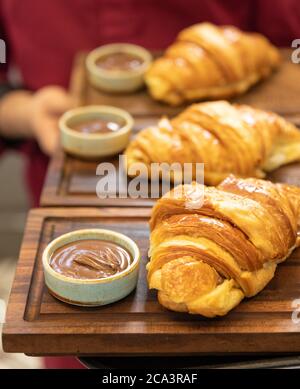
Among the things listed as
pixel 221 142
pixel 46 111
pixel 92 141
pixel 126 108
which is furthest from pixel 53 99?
pixel 221 142

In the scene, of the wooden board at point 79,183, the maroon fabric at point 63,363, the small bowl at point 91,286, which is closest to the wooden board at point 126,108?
the wooden board at point 79,183

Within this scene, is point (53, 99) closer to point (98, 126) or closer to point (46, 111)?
point (46, 111)

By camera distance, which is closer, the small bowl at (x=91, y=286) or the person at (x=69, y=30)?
the small bowl at (x=91, y=286)

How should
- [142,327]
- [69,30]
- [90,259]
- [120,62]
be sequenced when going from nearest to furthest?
[142,327] < [90,259] < [120,62] < [69,30]

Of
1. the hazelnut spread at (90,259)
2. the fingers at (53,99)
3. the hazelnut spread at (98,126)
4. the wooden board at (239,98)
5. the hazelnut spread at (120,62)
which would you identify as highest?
the hazelnut spread at (90,259)

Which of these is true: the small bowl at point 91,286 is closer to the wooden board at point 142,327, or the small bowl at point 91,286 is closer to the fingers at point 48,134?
the wooden board at point 142,327

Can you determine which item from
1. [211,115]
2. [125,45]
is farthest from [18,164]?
[211,115]

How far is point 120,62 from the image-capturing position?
2342 mm

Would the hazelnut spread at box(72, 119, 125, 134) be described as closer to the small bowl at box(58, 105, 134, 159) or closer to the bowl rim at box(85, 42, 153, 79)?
the small bowl at box(58, 105, 134, 159)

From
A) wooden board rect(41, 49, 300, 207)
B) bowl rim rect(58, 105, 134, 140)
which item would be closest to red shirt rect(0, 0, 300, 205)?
wooden board rect(41, 49, 300, 207)

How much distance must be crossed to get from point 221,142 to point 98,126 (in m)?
0.39

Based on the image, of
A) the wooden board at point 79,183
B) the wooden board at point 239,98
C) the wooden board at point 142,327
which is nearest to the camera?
the wooden board at point 142,327

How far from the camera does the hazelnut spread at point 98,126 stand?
76.4 inches

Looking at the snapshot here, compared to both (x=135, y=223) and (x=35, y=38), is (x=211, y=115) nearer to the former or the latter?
(x=135, y=223)
